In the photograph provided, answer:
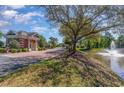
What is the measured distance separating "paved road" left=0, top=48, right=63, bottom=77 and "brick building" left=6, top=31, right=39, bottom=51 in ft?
0.31

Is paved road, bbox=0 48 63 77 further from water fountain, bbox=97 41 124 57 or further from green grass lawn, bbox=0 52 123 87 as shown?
water fountain, bbox=97 41 124 57

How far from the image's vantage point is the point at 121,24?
417cm

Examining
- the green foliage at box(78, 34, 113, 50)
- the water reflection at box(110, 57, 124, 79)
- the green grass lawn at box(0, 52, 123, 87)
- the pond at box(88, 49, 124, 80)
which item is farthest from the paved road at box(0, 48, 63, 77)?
the water reflection at box(110, 57, 124, 79)

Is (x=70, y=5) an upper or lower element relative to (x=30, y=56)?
upper

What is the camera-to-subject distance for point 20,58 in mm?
4199

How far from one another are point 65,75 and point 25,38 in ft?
2.35

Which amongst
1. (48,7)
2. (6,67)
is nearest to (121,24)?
(48,7)

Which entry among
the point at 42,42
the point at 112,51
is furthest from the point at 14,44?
the point at 112,51

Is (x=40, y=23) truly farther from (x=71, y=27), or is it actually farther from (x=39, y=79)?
(x=39, y=79)

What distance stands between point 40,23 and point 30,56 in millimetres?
463

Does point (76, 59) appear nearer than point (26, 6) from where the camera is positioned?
No

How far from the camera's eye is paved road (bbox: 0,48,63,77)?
13.5ft

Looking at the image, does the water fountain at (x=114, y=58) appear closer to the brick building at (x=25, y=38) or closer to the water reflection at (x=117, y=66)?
the water reflection at (x=117, y=66)

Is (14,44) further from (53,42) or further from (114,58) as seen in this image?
(114,58)
